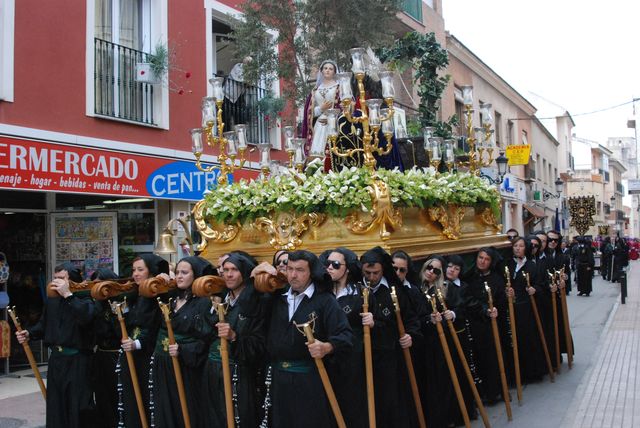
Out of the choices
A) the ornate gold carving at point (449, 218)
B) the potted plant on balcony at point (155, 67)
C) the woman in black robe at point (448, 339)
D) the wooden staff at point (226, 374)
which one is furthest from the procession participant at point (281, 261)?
the potted plant on balcony at point (155, 67)

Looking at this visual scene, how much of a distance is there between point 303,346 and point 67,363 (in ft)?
9.36

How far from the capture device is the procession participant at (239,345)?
5.10 m

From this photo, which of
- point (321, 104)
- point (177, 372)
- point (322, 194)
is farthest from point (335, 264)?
point (321, 104)

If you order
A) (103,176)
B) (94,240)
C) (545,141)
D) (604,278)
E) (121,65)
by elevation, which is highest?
(545,141)

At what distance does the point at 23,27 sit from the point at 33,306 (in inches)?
175

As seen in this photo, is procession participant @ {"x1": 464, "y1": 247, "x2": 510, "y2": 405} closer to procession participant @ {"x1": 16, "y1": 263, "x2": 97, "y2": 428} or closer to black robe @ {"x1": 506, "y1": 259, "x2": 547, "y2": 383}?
black robe @ {"x1": 506, "y1": 259, "x2": 547, "y2": 383}

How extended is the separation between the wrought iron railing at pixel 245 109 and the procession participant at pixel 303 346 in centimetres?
1028

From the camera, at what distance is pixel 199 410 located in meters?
5.96

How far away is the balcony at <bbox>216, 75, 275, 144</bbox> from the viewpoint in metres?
15.1

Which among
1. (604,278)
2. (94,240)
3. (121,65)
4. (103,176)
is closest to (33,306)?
(94,240)

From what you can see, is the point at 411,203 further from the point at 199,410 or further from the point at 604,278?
the point at 604,278

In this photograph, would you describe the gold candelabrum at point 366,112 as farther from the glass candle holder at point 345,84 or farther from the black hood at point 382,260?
the black hood at point 382,260

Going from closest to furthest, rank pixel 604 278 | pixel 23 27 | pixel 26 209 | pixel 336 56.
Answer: pixel 23 27 < pixel 26 209 < pixel 336 56 < pixel 604 278

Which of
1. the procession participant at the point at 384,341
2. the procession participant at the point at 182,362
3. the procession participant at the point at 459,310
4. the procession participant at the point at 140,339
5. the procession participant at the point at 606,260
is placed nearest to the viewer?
the procession participant at the point at 182,362
